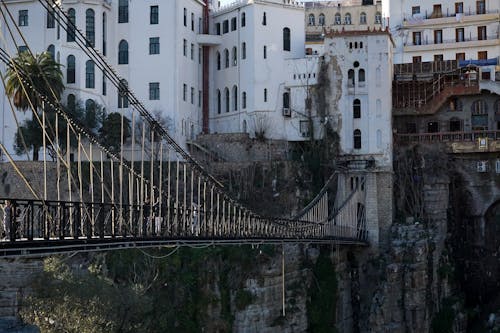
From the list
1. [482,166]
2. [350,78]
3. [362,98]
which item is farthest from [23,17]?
[482,166]

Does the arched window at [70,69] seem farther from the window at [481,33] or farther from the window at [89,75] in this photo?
the window at [481,33]

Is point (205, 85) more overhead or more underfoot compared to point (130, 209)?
more overhead

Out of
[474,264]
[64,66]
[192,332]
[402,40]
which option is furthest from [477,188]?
[64,66]

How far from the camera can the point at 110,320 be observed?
39844 millimetres

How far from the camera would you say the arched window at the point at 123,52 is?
206 feet

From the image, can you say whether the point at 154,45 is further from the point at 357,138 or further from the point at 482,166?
the point at 482,166

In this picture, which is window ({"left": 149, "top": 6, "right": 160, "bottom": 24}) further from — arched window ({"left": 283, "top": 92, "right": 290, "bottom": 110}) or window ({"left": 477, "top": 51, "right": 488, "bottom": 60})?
window ({"left": 477, "top": 51, "right": 488, "bottom": 60})

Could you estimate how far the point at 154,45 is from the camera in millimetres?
62656

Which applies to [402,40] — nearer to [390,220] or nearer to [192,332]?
[390,220]

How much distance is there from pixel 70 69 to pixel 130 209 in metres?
31.1

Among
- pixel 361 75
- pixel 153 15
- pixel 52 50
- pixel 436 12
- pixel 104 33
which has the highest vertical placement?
pixel 436 12

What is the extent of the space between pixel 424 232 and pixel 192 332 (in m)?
16.4

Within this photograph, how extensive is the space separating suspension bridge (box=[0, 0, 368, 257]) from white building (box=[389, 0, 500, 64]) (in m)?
18.3

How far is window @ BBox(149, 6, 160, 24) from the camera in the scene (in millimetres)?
62781
